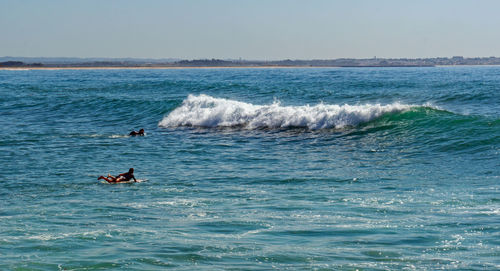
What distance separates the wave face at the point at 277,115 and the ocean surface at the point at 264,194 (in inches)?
4.1

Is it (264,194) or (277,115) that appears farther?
(277,115)

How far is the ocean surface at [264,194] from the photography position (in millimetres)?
10172

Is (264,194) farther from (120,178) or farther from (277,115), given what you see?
(277,115)

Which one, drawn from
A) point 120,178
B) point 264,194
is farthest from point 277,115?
point 264,194

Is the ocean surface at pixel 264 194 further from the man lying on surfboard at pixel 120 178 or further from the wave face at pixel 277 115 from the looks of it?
the man lying on surfboard at pixel 120 178

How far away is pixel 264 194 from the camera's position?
15180 mm

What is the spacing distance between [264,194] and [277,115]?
55.9 feet

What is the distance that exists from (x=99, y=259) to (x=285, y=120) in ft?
71.2

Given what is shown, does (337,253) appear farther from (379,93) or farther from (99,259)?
(379,93)

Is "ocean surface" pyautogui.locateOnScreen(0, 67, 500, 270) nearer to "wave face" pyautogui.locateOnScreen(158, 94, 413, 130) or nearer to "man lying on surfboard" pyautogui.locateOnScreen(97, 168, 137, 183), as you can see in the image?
"wave face" pyautogui.locateOnScreen(158, 94, 413, 130)

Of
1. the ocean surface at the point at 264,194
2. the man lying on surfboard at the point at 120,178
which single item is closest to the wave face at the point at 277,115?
the ocean surface at the point at 264,194

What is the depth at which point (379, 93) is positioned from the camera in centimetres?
4919

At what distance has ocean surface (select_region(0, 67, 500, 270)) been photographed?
10.2 metres

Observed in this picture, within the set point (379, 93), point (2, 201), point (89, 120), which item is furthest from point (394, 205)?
point (379, 93)
